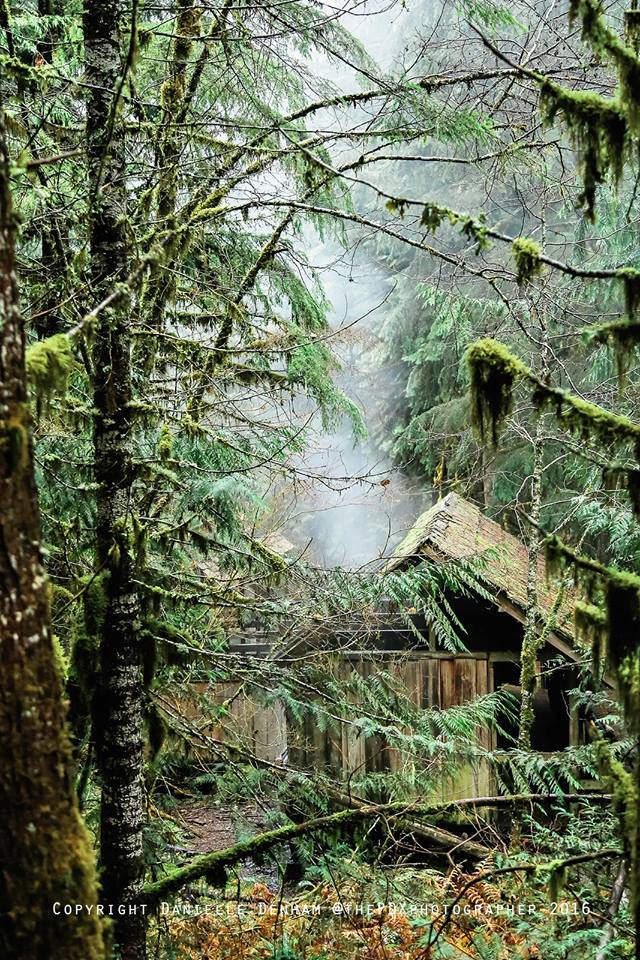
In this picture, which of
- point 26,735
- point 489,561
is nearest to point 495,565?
point 489,561

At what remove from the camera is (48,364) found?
108 inches

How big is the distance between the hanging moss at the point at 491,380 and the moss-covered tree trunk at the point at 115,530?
204 cm

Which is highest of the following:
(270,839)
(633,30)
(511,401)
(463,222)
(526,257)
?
(633,30)

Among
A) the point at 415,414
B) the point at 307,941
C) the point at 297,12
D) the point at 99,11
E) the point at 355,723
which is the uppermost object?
the point at 415,414

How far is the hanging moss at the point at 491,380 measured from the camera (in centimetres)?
303

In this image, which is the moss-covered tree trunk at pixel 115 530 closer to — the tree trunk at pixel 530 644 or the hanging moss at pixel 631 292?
the hanging moss at pixel 631 292

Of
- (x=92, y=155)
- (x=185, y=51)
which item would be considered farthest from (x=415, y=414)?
(x=92, y=155)

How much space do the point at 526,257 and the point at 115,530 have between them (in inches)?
107

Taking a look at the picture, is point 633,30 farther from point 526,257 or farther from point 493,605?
point 493,605

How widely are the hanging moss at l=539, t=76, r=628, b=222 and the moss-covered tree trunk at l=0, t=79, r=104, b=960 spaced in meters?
2.22

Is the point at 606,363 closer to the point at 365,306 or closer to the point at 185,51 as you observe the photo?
the point at 185,51

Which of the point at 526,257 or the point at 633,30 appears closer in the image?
the point at 526,257

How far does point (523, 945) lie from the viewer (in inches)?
188

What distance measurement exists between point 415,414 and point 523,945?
1552 cm
